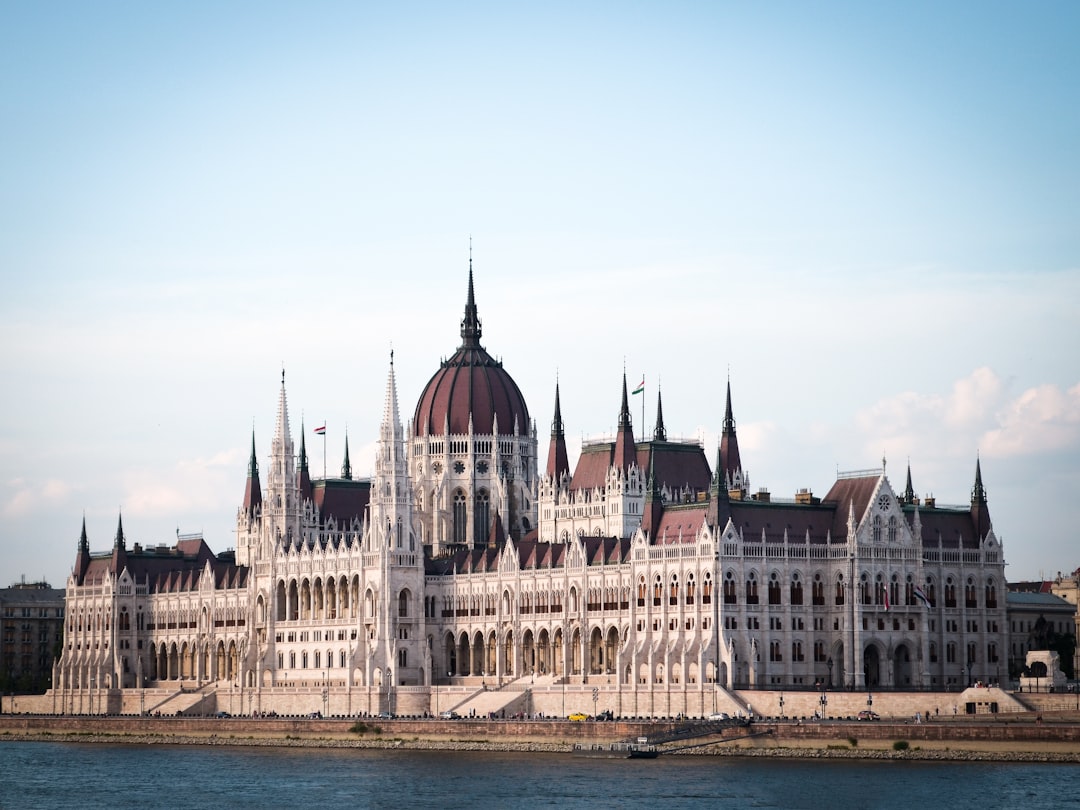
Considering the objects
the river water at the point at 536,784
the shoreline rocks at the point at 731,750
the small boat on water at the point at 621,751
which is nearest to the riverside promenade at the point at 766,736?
the shoreline rocks at the point at 731,750

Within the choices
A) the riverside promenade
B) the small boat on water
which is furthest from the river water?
the riverside promenade

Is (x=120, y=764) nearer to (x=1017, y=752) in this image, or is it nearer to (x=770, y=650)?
(x=770, y=650)

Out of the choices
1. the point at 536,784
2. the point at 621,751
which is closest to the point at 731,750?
the point at 621,751

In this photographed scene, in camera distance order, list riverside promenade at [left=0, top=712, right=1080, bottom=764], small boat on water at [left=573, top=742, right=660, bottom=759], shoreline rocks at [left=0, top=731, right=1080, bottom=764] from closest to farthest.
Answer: shoreline rocks at [left=0, top=731, right=1080, bottom=764], riverside promenade at [left=0, top=712, right=1080, bottom=764], small boat on water at [left=573, top=742, right=660, bottom=759]

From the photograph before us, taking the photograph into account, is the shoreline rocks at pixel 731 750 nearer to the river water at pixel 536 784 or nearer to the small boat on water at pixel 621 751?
the river water at pixel 536 784

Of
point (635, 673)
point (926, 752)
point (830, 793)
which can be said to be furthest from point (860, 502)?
point (830, 793)

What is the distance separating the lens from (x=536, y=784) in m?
160

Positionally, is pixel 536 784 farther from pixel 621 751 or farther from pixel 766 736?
pixel 766 736

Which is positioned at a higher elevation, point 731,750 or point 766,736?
point 766,736

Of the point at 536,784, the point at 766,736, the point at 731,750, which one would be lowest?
the point at 536,784

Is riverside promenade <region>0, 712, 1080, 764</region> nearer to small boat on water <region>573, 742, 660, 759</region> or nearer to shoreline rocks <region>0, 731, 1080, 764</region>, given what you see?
shoreline rocks <region>0, 731, 1080, 764</region>

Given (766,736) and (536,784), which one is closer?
(536,784)

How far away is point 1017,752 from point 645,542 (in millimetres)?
43533

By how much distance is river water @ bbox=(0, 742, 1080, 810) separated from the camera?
149 m
